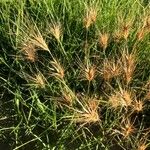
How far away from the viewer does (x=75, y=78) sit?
242 cm

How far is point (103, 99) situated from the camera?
2330 millimetres

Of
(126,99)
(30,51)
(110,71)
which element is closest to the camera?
Answer: (126,99)

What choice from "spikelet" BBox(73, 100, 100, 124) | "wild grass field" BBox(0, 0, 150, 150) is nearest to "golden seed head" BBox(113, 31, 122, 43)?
"wild grass field" BBox(0, 0, 150, 150)

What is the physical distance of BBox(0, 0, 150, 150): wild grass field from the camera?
217 cm

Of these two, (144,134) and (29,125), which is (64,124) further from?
(144,134)

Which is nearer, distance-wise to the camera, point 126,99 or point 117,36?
point 126,99

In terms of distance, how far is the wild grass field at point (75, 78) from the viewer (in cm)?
217

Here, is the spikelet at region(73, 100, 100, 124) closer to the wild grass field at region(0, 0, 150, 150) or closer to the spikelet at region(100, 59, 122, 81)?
the wild grass field at region(0, 0, 150, 150)

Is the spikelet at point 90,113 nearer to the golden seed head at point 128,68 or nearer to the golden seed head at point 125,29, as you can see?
the golden seed head at point 128,68

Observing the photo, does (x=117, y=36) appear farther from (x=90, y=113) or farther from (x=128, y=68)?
(x=90, y=113)

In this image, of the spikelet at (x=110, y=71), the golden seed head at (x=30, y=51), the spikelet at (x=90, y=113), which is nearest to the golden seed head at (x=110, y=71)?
the spikelet at (x=110, y=71)

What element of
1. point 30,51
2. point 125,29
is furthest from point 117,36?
point 30,51

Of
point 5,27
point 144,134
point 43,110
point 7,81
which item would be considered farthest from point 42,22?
point 144,134

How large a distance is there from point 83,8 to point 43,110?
709 mm
